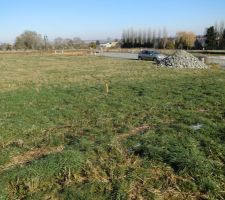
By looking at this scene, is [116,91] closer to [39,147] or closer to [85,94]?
[85,94]

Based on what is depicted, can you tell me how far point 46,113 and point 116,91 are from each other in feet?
17.1

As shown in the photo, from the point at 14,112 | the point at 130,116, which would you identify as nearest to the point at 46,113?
the point at 14,112

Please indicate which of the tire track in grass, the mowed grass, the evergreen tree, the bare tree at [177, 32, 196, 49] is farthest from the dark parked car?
the bare tree at [177, 32, 196, 49]

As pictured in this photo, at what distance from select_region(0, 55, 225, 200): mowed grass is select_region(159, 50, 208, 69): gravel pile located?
56.1ft

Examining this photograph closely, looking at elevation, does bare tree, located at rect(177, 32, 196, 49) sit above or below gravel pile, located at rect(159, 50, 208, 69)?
above

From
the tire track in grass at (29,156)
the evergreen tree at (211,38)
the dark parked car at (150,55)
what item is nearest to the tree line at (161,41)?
the evergreen tree at (211,38)

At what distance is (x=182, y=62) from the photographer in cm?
3036

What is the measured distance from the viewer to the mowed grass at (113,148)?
569cm

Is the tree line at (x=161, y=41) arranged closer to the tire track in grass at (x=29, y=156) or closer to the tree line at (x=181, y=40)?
the tree line at (x=181, y=40)

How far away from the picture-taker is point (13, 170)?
631 cm

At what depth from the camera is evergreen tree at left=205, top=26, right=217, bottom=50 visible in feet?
253

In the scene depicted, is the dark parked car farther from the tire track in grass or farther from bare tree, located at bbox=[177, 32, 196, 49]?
bare tree, located at bbox=[177, 32, 196, 49]

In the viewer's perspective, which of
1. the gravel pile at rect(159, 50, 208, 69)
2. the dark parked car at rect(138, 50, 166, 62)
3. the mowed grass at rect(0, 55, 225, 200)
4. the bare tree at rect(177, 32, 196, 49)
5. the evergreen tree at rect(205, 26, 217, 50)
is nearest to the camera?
the mowed grass at rect(0, 55, 225, 200)

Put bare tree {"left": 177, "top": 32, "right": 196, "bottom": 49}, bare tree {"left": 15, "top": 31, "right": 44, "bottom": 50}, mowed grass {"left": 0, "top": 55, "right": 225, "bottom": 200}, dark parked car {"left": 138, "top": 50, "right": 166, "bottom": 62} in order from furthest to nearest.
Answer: bare tree {"left": 15, "top": 31, "right": 44, "bottom": 50} → bare tree {"left": 177, "top": 32, "right": 196, "bottom": 49} → dark parked car {"left": 138, "top": 50, "right": 166, "bottom": 62} → mowed grass {"left": 0, "top": 55, "right": 225, "bottom": 200}
